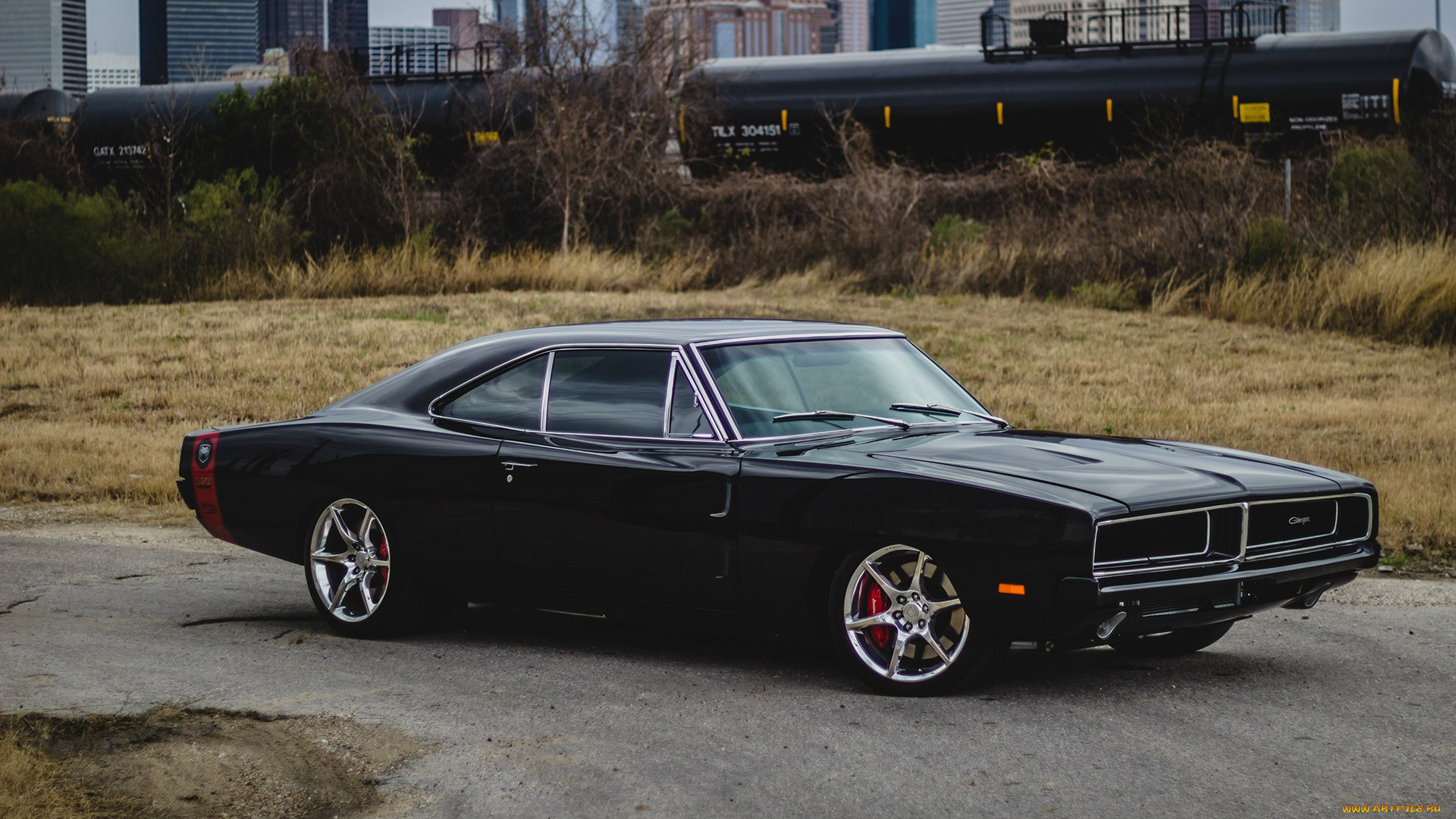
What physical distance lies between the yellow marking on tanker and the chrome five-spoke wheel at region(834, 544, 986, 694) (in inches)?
798

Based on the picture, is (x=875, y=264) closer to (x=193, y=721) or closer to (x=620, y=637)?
(x=620, y=637)

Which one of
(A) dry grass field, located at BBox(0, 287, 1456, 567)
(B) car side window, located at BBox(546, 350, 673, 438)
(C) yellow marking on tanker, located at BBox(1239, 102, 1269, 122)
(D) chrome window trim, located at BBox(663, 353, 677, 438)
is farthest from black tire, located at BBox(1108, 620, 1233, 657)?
(C) yellow marking on tanker, located at BBox(1239, 102, 1269, 122)

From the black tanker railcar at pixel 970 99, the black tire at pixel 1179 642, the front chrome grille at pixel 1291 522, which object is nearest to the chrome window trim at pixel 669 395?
the black tire at pixel 1179 642

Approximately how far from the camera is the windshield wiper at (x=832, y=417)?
6098 millimetres

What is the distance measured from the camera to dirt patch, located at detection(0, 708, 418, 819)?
Answer: 4.39 m

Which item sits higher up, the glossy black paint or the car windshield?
the car windshield

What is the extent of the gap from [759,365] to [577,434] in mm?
735

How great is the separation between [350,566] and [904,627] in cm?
246

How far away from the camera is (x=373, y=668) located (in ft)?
20.0

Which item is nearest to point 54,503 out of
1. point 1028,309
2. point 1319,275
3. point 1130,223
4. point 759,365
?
point 759,365

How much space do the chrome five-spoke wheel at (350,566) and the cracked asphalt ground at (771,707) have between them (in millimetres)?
133

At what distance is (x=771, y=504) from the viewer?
564 cm

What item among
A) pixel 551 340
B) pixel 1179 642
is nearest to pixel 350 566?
pixel 551 340

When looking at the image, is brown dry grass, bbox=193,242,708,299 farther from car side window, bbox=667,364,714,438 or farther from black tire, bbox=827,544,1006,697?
black tire, bbox=827,544,1006,697
